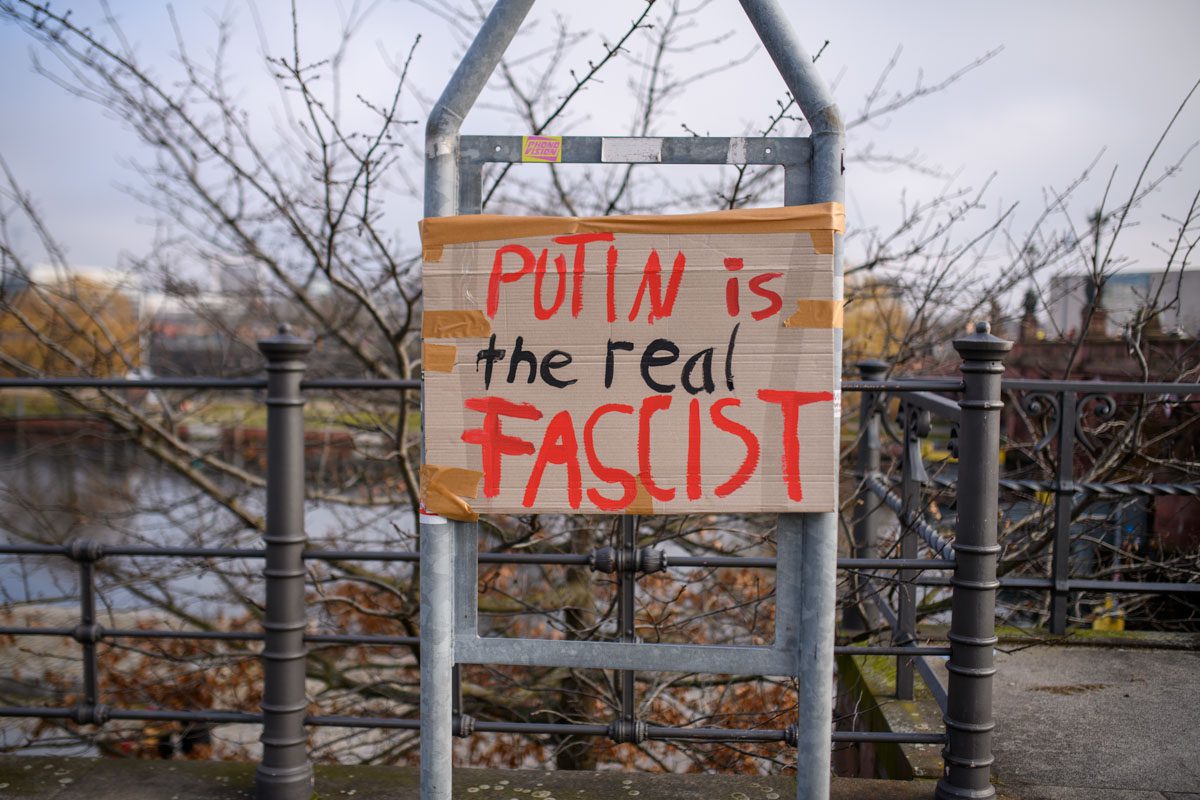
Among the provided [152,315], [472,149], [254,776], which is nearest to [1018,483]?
[472,149]

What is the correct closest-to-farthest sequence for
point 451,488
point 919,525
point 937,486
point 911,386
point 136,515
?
1. point 451,488
2. point 911,386
3. point 919,525
4. point 937,486
5. point 136,515

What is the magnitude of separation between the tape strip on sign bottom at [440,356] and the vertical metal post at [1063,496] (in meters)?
3.03

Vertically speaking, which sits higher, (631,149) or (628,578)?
(631,149)

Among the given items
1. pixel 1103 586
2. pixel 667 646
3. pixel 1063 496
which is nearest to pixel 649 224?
pixel 667 646

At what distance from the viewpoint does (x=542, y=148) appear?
2.17 m

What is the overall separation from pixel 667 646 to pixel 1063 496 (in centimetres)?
275

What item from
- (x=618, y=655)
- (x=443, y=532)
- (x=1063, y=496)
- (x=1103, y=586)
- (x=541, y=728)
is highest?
(x=443, y=532)

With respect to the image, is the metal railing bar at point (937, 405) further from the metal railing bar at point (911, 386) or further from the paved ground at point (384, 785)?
the paved ground at point (384, 785)

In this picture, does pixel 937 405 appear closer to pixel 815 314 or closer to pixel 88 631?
pixel 815 314

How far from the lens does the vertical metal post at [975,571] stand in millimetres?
2758

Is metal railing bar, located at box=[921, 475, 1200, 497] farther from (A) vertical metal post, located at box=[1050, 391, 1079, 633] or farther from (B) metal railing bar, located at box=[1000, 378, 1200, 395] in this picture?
(B) metal railing bar, located at box=[1000, 378, 1200, 395]

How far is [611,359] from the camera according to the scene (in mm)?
2133

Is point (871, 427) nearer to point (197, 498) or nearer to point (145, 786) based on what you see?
point (145, 786)

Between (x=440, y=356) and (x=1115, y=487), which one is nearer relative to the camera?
(x=440, y=356)
